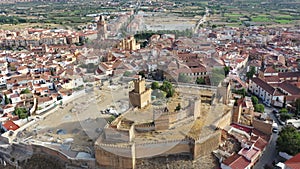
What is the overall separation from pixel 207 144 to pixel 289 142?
241 centimetres

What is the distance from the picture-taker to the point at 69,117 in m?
10.6

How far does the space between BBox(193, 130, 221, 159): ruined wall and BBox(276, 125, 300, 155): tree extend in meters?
1.84

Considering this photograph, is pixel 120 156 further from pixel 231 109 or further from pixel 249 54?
pixel 249 54

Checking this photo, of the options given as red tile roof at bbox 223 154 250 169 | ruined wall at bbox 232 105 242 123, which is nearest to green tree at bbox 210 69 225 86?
ruined wall at bbox 232 105 242 123

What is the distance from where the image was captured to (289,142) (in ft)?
28.1

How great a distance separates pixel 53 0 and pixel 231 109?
218 feet

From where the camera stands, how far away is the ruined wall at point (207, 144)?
809cm

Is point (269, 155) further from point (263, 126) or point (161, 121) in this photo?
point (161, 121)

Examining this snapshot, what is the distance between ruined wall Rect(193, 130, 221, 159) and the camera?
8.09m

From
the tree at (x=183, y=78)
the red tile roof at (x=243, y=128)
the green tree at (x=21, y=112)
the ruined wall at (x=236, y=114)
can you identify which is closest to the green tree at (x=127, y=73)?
the tree at (x=183, y=78)

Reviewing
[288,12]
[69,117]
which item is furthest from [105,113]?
[288,12]

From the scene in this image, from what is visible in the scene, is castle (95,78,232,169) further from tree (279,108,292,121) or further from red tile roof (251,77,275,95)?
red tile roof (251,77,275,95)

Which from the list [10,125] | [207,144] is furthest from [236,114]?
[10,125]

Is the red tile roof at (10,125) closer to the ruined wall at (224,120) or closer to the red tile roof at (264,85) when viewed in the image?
the ruined wall at (224,120)
